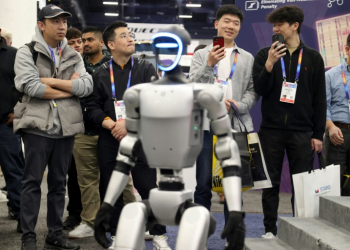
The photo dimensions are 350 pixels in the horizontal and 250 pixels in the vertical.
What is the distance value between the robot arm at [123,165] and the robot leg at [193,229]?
369 millimetres

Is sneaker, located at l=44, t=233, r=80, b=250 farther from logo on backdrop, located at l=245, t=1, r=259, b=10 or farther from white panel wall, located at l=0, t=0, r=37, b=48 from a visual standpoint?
white panel wall, located at l=0, t=0, r=37, b=48

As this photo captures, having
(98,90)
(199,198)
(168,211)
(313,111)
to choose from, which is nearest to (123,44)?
(98,90)

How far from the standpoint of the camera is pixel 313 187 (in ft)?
13.7

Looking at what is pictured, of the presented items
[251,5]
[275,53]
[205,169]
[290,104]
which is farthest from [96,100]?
[251,5]

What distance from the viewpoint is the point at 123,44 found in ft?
13.6

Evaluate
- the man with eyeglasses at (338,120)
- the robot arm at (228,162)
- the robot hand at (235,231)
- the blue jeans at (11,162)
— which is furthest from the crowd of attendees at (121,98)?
the robot hand at (235,231)

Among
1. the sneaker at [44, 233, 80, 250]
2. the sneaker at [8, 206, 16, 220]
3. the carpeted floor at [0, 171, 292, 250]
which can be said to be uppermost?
the sneaker at [44, 233, 80, 250]

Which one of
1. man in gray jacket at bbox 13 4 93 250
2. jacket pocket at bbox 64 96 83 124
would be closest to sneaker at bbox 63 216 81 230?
man in gray jacket at bbox 13 4 93 250

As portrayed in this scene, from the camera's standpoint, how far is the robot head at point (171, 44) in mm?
2650

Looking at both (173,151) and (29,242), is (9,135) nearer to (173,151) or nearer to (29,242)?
(29,242)

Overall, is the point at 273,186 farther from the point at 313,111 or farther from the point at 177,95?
the point at 177,95

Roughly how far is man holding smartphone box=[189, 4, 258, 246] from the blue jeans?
176 centimetres

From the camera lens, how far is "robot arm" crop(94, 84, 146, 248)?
2.65 meters

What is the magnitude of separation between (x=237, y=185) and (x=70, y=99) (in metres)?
1.92
